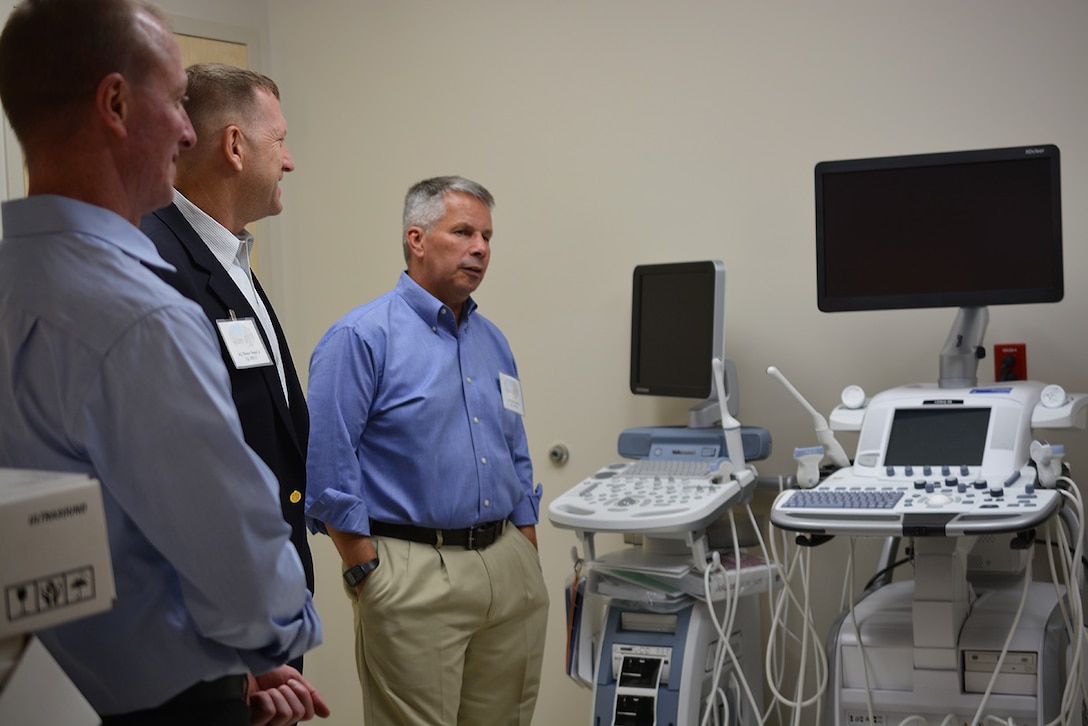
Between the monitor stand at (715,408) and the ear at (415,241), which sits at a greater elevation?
the ear at (415,241)

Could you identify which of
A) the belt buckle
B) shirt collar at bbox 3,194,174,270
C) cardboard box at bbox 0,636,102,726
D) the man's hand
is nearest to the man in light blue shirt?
the belt buckle

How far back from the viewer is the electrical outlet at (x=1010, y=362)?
9.70ft

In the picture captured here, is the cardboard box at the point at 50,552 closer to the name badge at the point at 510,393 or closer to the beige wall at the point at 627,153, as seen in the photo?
the name badge at the point at 510,393

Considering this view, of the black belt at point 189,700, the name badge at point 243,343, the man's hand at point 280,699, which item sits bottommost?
the man's hand at point 280,699

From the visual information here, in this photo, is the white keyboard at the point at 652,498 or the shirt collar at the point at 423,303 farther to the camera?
the shirt collar at the point at 423,303

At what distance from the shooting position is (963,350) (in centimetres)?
271

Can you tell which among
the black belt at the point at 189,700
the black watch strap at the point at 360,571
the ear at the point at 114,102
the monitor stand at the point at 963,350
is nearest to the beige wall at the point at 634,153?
the monitor stand at the point at 963,350

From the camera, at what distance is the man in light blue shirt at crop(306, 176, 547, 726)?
2.55 m

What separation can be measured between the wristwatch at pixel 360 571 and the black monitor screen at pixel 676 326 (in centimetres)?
103

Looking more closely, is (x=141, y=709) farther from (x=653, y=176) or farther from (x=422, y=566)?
(x=653, y=176)

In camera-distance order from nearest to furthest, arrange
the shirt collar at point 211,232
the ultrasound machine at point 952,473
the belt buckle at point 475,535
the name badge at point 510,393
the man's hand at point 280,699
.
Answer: the man's hand at point 280,699, the shirt collar at point 211,232, the ultrasound machine at point 952,473, the belt buckle at point 475,535, the name badge at point 510,393

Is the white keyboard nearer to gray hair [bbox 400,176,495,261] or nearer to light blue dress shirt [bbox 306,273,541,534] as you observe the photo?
light blue dress shirt [bbox 306,273,541,534]

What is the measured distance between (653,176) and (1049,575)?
161 centimetres

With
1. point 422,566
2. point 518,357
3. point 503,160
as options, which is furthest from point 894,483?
point 503,160
